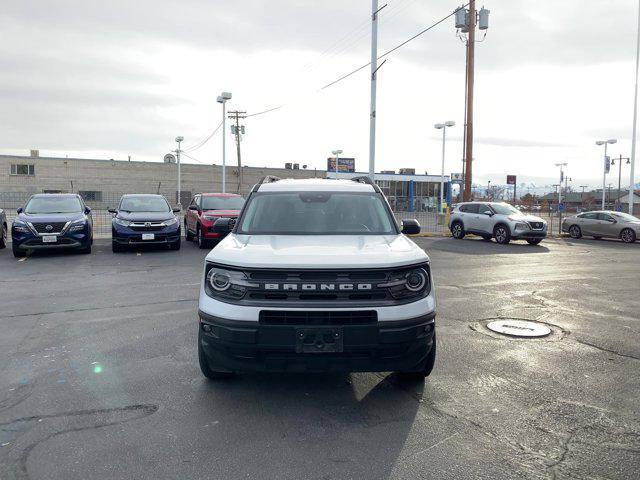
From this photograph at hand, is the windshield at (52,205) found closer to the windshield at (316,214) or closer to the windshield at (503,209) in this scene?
the windshield at (316,214)

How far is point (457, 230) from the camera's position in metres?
23.0

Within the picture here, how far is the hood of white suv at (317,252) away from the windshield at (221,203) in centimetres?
1219

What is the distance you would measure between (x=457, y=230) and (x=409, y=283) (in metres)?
19.6

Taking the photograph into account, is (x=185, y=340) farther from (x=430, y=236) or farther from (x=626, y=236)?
(x=626, y=236)

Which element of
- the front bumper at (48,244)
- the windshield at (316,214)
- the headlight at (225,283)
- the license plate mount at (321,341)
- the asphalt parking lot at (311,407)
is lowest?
the asphalt parking lot at (311,407)

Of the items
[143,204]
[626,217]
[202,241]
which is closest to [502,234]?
[626,217]

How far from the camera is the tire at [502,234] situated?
20.3 metres

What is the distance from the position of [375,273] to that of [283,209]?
185 centimetres

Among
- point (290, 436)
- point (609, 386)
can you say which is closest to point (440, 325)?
point (609, 386)

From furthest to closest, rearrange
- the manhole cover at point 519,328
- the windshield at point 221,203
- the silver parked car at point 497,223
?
the silver parked car at point 497,223 → the windshield at point 221,203 → the manhole cover at point 519,328

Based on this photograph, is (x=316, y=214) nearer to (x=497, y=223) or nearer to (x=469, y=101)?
(x=497, y=223)

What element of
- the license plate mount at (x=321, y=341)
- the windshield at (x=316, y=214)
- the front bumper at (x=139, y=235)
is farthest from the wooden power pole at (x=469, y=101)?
the license plate mount at (x=321, y=341)

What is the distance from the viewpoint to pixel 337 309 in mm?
3914

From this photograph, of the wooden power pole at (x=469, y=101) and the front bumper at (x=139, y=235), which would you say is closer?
the front bumper at (x=139, y=235)
